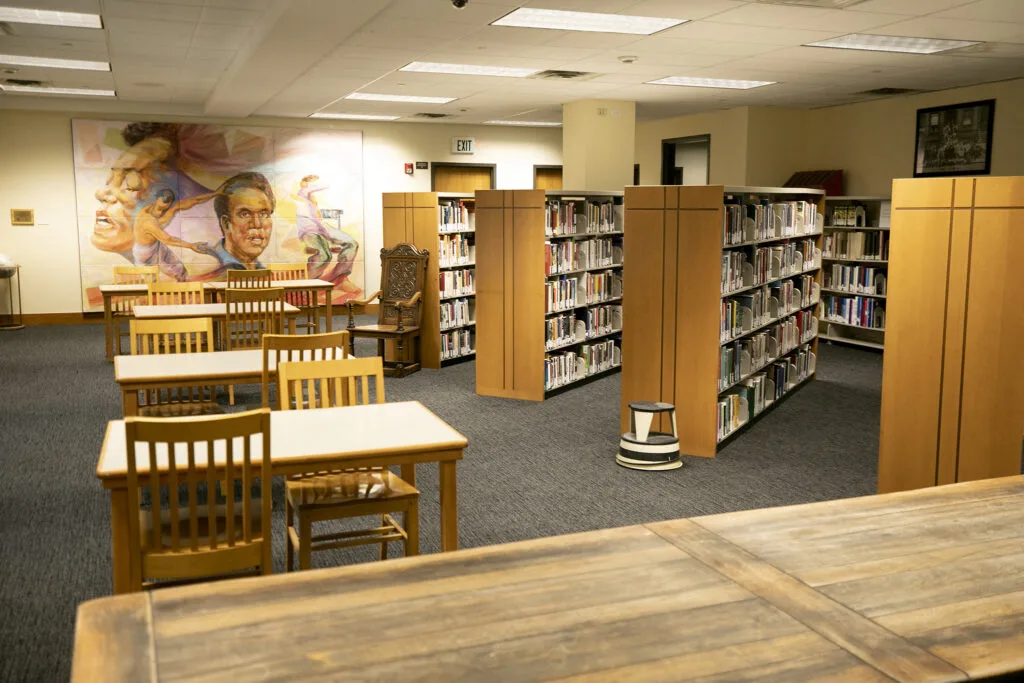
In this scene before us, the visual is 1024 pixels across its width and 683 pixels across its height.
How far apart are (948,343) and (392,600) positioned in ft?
12.4

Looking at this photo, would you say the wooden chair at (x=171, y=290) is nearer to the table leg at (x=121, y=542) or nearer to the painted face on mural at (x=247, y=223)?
the painted face on mural at (x=247, y=223)

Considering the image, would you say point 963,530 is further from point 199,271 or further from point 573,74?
point 199,271

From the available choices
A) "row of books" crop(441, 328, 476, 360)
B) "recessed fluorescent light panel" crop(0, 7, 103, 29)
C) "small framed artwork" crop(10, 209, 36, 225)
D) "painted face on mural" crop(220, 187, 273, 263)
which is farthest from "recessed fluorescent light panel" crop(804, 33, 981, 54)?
"small framed artwork" crop(10, 209, 36, 225)

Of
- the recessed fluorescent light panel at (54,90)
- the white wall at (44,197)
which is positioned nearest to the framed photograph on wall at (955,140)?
the white wall at (44,197)

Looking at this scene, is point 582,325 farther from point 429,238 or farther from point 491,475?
point 491,475

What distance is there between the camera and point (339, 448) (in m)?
3.19

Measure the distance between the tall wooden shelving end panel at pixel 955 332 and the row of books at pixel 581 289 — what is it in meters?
3.59

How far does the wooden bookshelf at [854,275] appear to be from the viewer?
10.0 metres

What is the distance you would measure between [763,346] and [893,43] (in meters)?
2.80

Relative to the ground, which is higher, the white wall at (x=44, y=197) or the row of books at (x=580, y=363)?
Answer: the white wall at (x=44, y=197)

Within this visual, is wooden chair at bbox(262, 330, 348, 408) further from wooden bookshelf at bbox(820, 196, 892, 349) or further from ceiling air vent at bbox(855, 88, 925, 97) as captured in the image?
ceiling air vent at bbox(855, 88, 925, 97)

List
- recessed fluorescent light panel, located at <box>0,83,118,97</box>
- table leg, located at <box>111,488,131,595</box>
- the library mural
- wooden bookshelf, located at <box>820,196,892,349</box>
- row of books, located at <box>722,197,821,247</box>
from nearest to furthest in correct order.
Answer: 1. table leg, located at <box>111,488,131,595</box>
2. row of books, located at <box>722,197,821,247</box>
3. wooden bookshelf, located at <box>820,196,892,349</box>
4. recessed fluorescent light panel, located at <box>0,83,118,97</box>
5. the library mural

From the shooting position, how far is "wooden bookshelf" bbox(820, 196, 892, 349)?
1002 centimetres

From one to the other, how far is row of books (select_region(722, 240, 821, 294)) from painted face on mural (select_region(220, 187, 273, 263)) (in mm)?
7905
